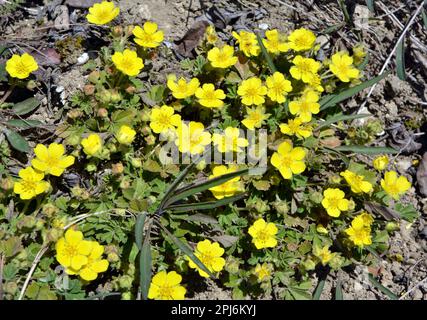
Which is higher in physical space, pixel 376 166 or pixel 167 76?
pixel 167 76

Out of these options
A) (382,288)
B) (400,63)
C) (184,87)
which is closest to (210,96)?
(184,87)

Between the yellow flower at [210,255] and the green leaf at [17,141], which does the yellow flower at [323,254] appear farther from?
the green leaf at [17,141]

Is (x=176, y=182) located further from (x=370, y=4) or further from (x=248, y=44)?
(x=370, y=4)

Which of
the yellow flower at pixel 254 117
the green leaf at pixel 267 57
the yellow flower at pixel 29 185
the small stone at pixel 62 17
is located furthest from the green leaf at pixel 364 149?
the small stone at pixel 62 17
